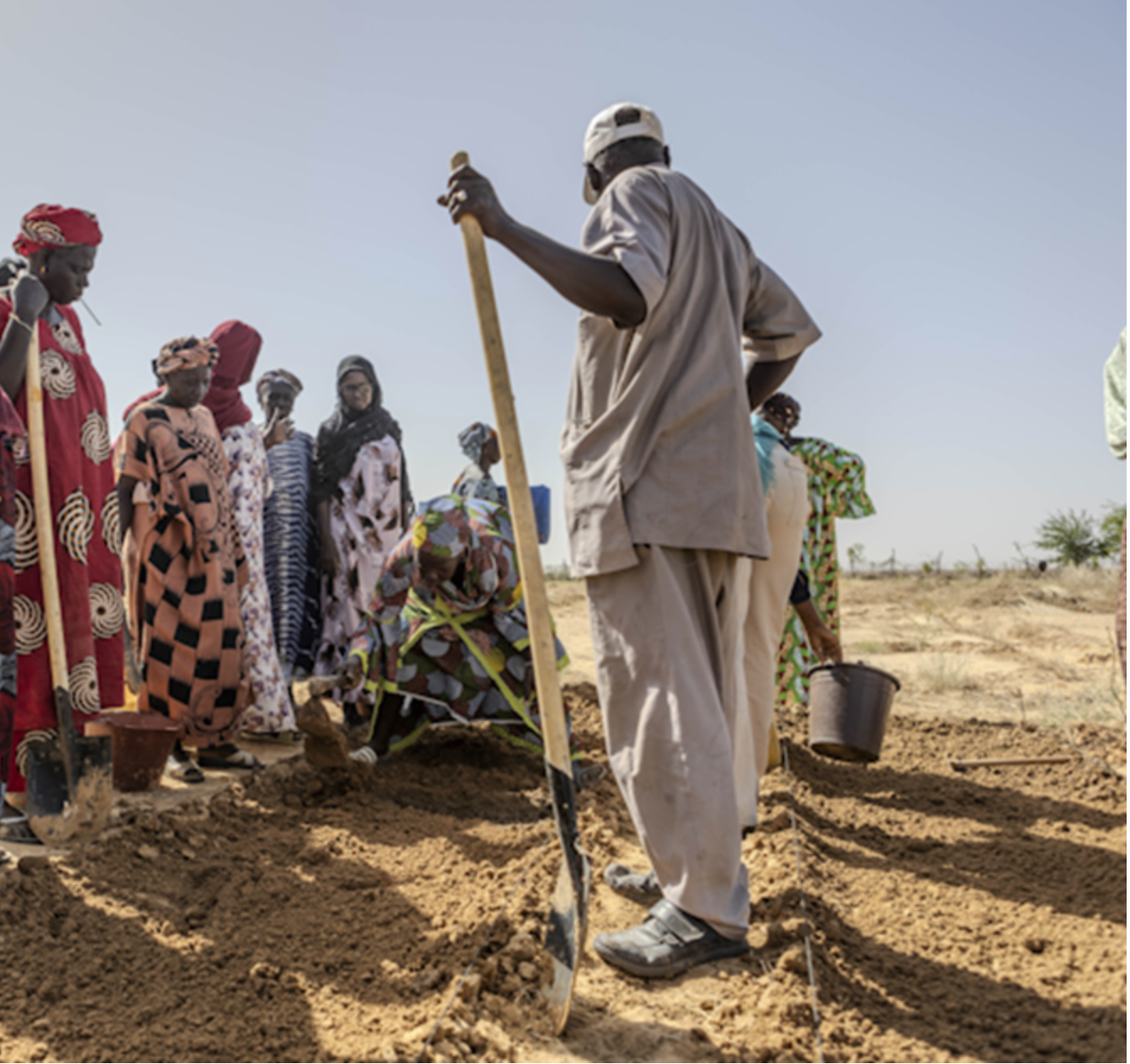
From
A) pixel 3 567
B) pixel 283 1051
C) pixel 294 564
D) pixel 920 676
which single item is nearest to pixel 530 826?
pixel 283 1051

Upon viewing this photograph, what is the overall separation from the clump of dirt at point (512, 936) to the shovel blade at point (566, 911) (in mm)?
85

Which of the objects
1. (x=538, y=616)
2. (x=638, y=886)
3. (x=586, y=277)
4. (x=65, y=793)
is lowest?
(x=638, y=886)

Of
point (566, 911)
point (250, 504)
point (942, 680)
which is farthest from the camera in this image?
point (942, 680)

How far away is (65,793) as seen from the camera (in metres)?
3.48

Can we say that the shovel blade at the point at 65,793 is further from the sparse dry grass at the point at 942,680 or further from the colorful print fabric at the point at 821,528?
the sparse dry grass at the point at 942,680

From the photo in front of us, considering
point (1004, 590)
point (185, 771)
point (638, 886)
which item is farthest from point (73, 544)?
point (1004, 590)

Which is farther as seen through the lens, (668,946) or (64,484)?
(64,484)

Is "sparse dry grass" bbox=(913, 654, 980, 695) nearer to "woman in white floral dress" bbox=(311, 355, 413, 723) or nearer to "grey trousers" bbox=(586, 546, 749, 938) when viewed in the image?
"woman in white floral dress" bbox=(311, 355, 413, 723)

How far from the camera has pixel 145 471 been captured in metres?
4.57

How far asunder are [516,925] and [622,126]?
2.12 m

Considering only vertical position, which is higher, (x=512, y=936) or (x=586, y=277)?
(x=586, y=277)

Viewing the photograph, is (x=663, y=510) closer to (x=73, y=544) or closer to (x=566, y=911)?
(x=566, y=911)

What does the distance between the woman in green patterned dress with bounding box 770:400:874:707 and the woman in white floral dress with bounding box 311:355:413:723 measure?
292 cm

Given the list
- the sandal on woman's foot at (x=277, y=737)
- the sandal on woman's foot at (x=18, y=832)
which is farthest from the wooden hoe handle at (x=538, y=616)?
the sandal on woman's foot at (x=277, y=737)
